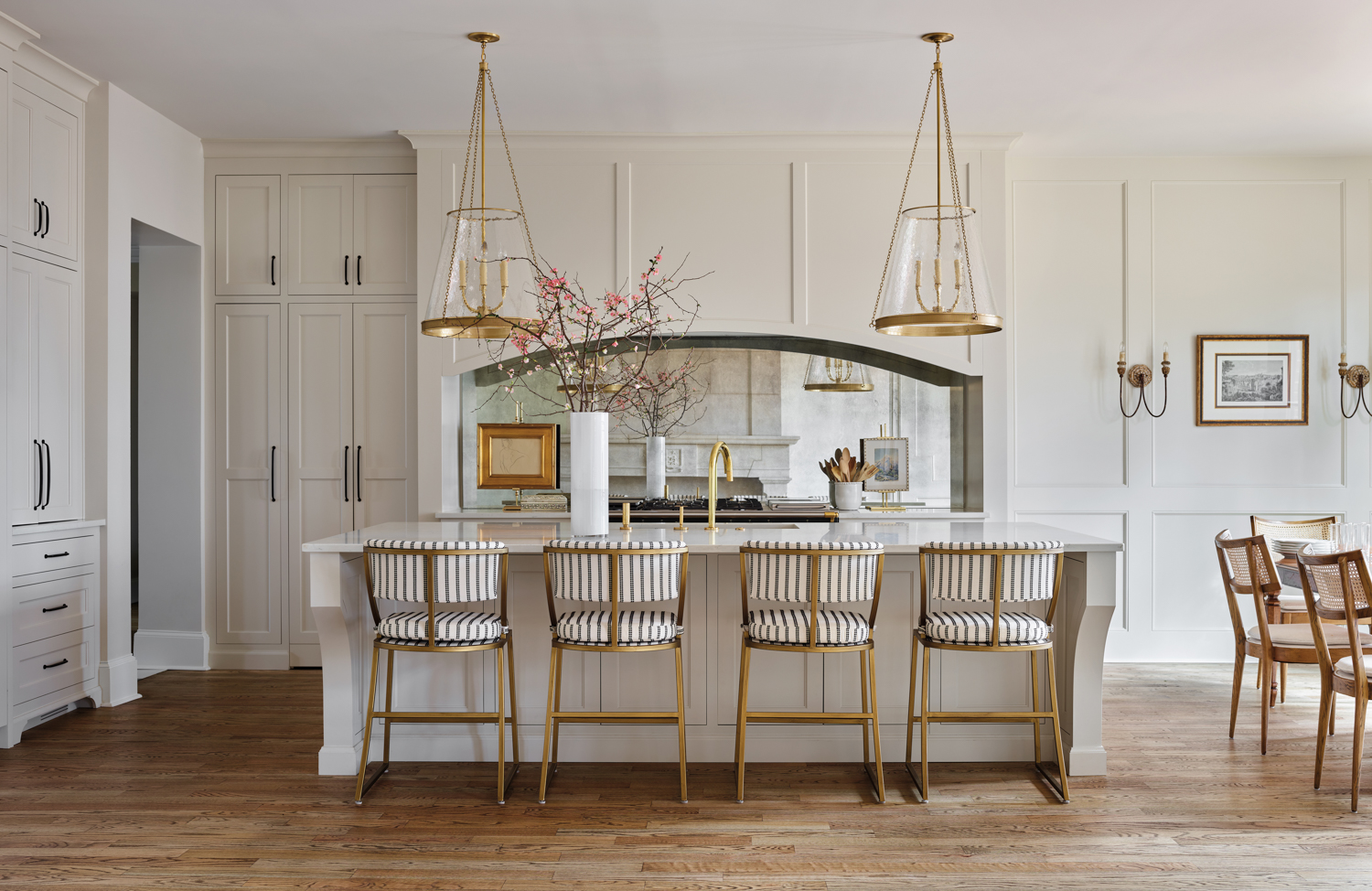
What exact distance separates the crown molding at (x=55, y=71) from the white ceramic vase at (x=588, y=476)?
2948 millimetres

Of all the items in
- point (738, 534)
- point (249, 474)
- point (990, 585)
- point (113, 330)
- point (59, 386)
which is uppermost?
point (113, 330)

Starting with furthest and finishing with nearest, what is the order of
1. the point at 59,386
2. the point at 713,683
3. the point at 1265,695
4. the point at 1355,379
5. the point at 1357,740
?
the point at 1355,379, the point at 59,386, the point at 1265,695, the point at 713,683, the point at 1357,740

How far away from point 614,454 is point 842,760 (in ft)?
9.02

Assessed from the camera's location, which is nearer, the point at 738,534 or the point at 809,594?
the point at 809,594

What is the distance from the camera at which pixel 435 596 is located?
3.18 metres

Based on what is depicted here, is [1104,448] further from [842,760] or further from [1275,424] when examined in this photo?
[842,760]

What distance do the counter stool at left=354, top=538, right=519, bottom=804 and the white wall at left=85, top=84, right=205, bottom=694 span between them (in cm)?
211

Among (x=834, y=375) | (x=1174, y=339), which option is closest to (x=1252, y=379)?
(x=1174, y=339)

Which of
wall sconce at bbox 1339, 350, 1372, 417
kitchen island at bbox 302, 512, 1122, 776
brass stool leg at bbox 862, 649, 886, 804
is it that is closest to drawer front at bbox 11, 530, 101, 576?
kitchen island at bbox 302, 512, 1122, 776

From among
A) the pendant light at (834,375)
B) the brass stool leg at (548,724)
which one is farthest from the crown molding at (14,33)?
the pendant light at (834,375)

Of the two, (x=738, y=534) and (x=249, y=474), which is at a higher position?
(x=249, y=474)

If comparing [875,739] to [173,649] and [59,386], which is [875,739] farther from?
[173,649]

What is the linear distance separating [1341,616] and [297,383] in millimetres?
5099

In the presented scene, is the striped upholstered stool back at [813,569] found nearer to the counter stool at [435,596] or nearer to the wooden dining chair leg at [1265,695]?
the counter stool at [435,596]
